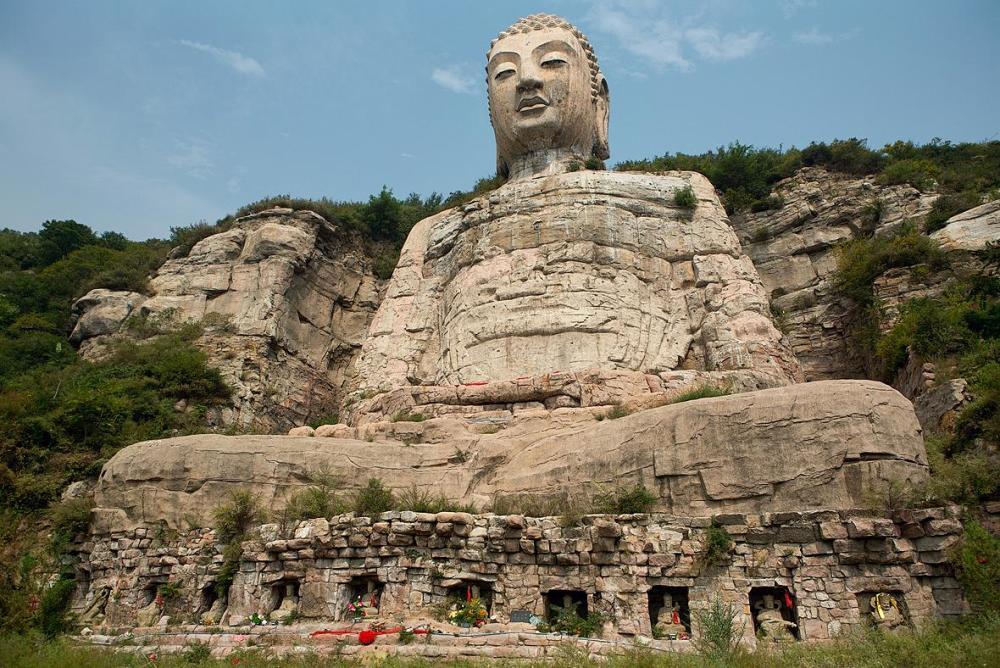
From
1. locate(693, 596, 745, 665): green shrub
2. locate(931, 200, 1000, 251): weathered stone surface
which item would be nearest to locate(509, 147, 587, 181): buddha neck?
locate(931, 200, 1000, 251): weathered stone surface

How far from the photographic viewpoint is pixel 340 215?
24.8 meters

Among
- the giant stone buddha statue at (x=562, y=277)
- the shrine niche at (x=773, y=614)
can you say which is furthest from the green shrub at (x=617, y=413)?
the shrine niche at (x=773, y=614)

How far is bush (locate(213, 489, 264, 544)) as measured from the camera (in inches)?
394

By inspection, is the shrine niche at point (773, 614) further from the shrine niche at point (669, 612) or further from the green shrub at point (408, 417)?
the green shrub at point (408, 417)

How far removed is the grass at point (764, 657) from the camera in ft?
21.2

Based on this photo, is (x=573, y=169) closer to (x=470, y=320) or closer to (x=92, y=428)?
(x=470, y=320)

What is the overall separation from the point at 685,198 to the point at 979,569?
10120 mm

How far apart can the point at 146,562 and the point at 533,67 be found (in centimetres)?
1276

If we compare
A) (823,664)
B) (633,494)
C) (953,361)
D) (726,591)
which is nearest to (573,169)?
(953,361)

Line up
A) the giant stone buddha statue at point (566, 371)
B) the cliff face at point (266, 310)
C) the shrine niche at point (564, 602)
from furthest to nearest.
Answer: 1. the cliff face at point (266, 310)
2. the giant stone buddha statue at point (566, 371)
3. the shrine niche at point (564, 602)

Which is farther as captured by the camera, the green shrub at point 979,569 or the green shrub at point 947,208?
the green shrub at point 947,208

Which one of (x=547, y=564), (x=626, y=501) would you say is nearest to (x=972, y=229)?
(x=626, y=501)

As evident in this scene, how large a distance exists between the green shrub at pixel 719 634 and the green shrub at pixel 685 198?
9914mm

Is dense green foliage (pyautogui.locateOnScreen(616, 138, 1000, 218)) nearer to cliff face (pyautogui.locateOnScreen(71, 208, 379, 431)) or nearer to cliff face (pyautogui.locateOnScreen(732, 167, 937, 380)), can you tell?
cliff face (pyautogui.locateOnScreen(732, 167, 937, 380))
